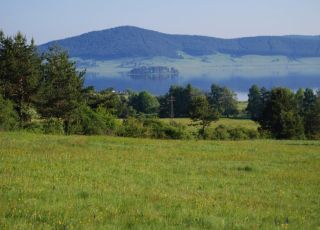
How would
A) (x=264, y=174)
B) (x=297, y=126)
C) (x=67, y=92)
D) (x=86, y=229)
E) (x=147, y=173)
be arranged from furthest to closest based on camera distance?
1. (x=297, y=126)
2. (x=67, y=92)
3. (x=264, y=174)
4. (x=147, y=173)
5. (x=86, y=229)

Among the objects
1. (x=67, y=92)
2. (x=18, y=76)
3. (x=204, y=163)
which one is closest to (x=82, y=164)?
(x=204, y=163)

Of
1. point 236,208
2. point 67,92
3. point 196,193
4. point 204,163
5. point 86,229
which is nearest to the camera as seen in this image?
point 86,229

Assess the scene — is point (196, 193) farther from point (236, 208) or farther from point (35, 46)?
point (35, 46)

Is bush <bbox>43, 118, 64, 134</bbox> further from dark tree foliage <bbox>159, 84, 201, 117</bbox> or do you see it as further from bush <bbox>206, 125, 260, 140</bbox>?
dark tree foliage <bbox>159, 84, 201, 117</bbox>

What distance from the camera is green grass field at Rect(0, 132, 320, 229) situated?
30.3ft

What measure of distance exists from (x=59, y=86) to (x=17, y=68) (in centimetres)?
1031

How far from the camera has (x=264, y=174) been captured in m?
18.3

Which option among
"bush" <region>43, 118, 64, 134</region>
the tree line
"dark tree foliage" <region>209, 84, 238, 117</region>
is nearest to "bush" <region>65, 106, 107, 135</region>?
the tree line

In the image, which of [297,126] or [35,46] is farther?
[297,126]

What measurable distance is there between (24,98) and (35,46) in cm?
536

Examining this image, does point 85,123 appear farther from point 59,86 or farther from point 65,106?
point 59,86

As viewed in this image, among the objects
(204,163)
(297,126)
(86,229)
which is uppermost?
(86,229)

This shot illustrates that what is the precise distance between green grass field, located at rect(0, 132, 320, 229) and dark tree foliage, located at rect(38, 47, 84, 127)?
2946 cm

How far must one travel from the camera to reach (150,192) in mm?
12461
